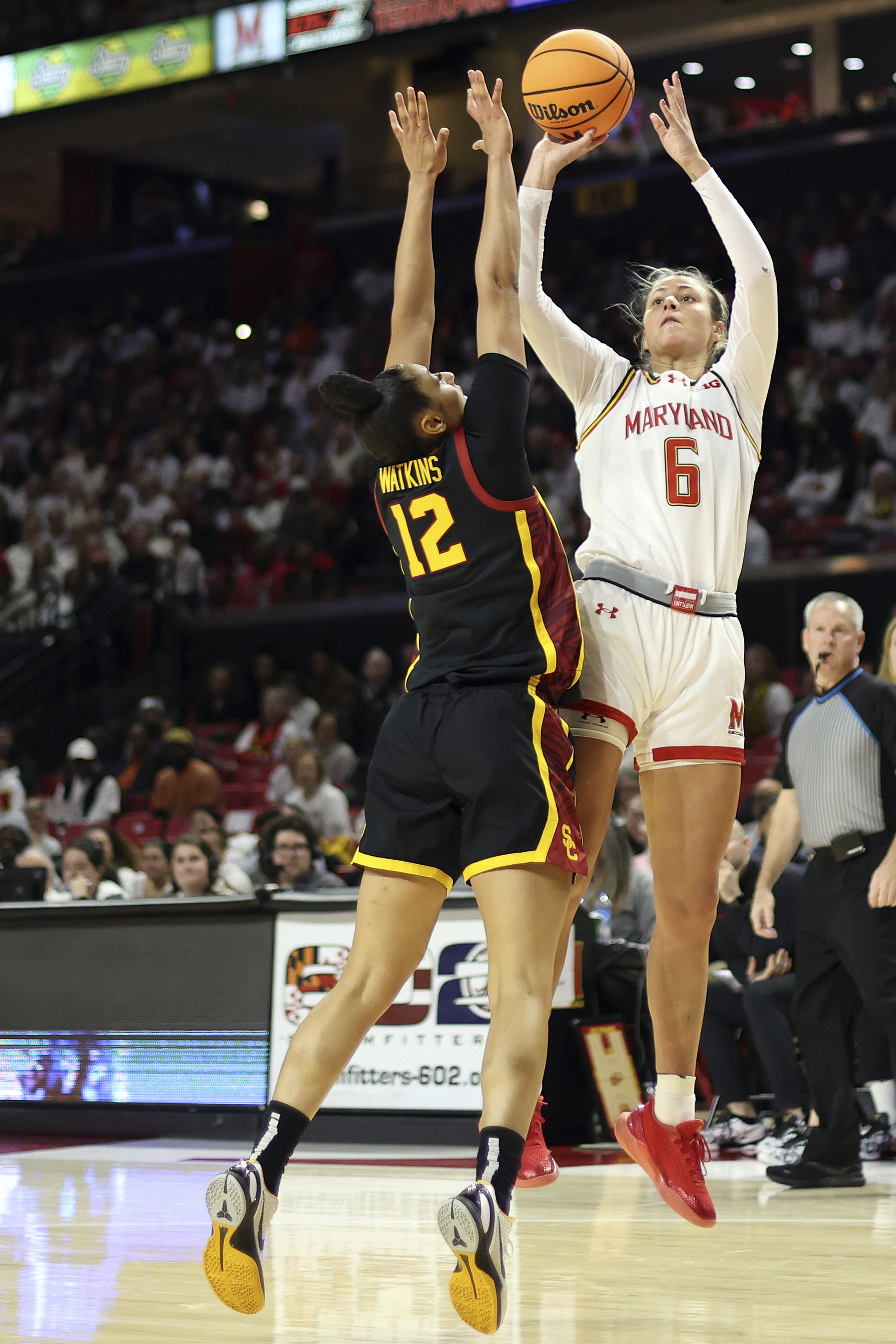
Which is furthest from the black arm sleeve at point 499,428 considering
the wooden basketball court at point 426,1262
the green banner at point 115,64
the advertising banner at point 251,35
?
the green banner at point 115,64

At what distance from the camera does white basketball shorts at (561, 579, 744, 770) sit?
13.2 feet

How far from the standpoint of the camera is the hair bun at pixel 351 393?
3508 mm

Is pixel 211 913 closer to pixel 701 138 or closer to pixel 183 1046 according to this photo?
pixel 183 1046

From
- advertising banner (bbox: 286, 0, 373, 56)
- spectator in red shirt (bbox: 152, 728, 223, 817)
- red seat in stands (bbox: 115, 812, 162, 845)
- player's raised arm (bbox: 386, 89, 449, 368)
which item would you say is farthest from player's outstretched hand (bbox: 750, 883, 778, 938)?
advertising banner (bbox: 286, 0, 373, 56)

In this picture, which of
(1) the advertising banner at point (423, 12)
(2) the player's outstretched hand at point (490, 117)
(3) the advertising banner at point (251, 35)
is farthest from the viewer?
(3) the advertising banner at point (251, 35)

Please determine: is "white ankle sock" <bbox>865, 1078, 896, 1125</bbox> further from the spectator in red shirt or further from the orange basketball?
the spectator in red shirt

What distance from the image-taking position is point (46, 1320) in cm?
352

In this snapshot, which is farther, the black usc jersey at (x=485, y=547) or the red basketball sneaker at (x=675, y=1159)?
the red basketball sneaker at (x=675, y=1159)

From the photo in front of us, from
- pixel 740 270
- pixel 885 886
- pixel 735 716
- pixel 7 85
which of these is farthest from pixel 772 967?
pixel 7 85

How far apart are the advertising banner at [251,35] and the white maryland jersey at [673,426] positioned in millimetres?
11920

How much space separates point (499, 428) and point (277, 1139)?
1581 millimetres

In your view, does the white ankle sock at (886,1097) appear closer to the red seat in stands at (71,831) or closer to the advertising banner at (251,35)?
the red seat in stands at (71,831)

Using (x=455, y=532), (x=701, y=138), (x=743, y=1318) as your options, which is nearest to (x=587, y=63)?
(x=455, y=532)

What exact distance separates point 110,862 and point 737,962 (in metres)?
4.04
